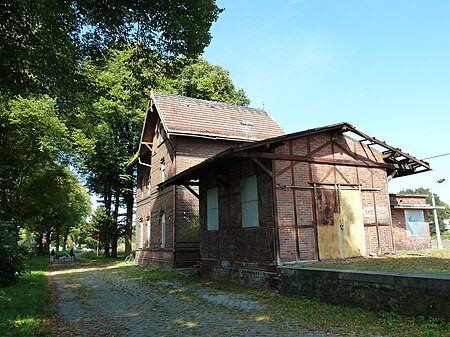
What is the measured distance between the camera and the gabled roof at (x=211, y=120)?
19453 millimetres

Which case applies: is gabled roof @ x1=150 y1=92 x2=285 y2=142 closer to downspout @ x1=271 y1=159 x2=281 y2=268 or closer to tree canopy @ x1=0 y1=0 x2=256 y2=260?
tree canopy @ x1=0 y1=0 x2=256 y2=260

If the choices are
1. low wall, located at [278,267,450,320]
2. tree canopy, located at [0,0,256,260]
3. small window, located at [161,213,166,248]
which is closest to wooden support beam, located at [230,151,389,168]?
tree canopy, located at [0,0,256,260]

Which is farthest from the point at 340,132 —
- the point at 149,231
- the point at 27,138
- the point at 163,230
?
the point at 27,138

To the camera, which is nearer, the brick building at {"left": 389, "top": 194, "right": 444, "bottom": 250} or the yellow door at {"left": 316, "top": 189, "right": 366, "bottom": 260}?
the yellow door at {"left": 316, "top": 189, "right": 366, "bottom": 260}

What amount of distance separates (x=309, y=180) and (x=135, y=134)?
20.4 m

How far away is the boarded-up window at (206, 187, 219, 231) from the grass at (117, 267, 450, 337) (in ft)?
15.3

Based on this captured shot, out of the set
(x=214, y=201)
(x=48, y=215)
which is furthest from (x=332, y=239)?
(x=48, y=215)

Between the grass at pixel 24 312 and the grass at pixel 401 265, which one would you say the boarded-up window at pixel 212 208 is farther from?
the grass at pixel 24 312

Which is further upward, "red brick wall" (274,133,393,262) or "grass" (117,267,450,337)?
"red brick wall" (274,133,393,262)

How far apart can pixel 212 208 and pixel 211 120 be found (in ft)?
24.0

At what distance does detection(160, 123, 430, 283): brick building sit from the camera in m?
11.5

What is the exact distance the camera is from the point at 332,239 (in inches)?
484

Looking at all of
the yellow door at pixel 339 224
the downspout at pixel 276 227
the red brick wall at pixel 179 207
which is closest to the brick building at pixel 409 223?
the yellow door at pixel 339 224

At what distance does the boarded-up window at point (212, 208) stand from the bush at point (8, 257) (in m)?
7.07
